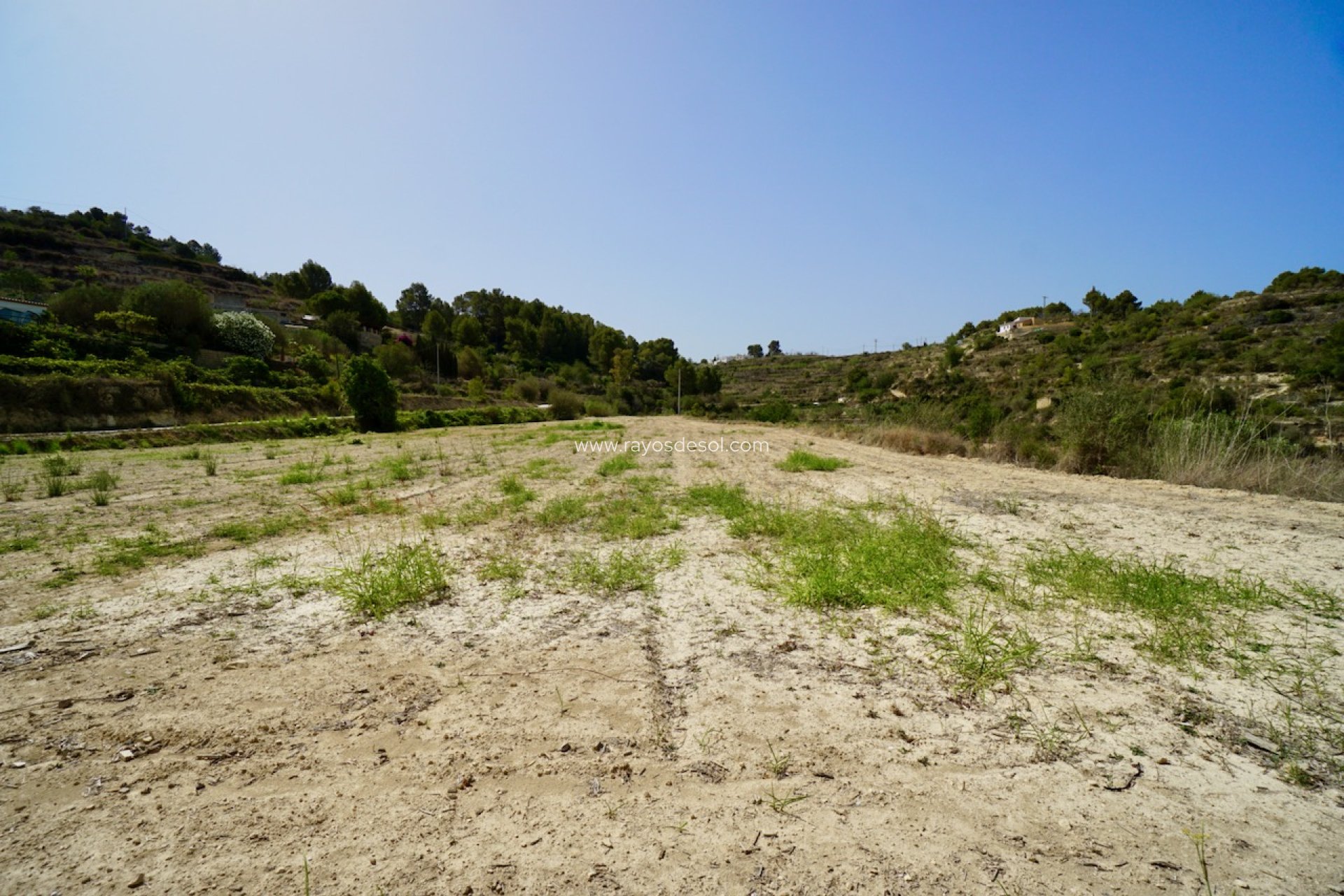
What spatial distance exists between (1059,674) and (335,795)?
3653 mm

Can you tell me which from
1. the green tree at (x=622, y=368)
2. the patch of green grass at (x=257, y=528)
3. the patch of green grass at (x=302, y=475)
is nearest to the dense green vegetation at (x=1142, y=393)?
the patch of green grass at (x=257, y=528)

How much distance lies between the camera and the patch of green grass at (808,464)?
1159 cm

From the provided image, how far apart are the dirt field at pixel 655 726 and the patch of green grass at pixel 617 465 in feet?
19.5

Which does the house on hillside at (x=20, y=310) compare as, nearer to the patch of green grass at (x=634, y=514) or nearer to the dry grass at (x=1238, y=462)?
the patch of green grass at (x=634, y=514)

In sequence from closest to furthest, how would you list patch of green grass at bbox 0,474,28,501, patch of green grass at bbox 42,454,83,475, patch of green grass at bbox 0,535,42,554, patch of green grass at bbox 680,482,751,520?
patch of green grass at bbox 0,535,42,554, patch of green grass at bbox 680,482,751,520, patch of green grass at bbox 0,474,28,501, patch of green grass at bbox 42,454,83,475

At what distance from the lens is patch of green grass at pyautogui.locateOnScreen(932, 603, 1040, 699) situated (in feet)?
9.02

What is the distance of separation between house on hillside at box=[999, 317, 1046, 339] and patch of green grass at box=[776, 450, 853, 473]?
51297 mm

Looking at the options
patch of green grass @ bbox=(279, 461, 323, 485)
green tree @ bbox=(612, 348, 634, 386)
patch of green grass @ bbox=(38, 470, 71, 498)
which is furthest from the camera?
green tree @ bbox=(612, 348, 634, 386)

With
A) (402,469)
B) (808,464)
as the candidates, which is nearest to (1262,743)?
(808,464)

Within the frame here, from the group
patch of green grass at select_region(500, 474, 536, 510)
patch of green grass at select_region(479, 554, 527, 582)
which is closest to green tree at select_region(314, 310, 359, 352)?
patch of green grass at select_region(500, 474, 536, 510)

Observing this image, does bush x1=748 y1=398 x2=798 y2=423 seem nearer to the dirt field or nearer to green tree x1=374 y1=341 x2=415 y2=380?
the dirt field

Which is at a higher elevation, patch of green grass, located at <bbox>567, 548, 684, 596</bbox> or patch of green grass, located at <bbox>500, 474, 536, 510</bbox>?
patch of green grass, located at <bbox>500, 474, 536, 510</bbox>

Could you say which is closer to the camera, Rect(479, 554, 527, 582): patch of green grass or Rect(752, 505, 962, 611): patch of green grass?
Rect(752, 505, 962, 611): patch of green grass

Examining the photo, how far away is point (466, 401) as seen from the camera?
156 feet
